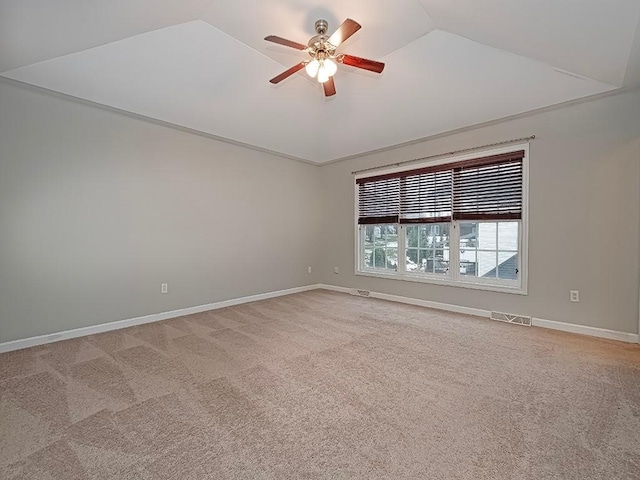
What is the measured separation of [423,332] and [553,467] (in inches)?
79.3

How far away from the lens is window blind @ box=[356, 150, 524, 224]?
3881 mm

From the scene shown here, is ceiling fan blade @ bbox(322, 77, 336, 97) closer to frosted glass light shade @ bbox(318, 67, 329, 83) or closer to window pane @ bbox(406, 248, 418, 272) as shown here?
frosted glass light shade @ bbox(318, 67, 329, 83)

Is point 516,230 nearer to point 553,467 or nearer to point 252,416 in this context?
point 553,467

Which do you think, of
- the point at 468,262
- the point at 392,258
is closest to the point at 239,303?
the point at 392,258

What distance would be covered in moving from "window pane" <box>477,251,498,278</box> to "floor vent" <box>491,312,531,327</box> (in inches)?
20.4

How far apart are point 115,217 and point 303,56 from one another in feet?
9.60

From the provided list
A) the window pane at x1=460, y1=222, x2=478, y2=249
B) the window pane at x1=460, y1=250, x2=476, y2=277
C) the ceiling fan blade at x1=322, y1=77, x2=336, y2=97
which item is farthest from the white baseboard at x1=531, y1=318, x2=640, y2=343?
the ceiling fan blade at x1=322, y1=77, x2=336, y2=97

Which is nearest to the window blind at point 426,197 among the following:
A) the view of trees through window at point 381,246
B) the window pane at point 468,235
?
the window pane at point 468,235

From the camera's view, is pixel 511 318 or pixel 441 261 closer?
pixel 511 318

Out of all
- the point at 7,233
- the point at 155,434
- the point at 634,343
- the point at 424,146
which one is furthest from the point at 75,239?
the point at 634,343

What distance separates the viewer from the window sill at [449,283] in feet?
12.6

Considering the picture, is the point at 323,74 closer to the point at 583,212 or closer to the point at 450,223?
the point at 450,223

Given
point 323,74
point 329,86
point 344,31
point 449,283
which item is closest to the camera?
point 344,31

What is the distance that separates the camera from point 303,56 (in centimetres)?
328
